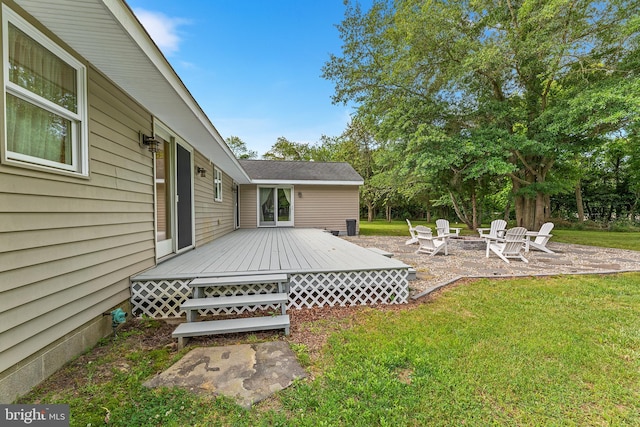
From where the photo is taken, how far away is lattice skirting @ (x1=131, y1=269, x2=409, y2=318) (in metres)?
3.23

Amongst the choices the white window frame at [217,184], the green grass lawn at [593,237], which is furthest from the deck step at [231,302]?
the green grass lawn at [593,237]

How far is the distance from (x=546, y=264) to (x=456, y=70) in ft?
22.5

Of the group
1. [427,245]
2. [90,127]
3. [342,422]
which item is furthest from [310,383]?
[427,245]

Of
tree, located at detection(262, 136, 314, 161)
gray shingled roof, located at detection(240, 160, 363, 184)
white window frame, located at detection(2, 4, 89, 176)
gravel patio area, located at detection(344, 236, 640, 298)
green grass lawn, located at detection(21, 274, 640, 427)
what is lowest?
green grass lawn, located at detection(21, 274, 640, 427)

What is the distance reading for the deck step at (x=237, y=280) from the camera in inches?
120

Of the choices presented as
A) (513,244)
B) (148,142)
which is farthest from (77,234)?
(513,244)

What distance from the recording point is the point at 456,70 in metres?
9.19

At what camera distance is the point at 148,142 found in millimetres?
3643

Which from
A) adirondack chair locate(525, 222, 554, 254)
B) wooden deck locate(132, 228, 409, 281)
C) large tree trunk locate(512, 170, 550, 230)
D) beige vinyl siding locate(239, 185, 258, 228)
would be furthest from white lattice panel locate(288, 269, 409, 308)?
large tree trunk locate(512, 170, 550, 230)

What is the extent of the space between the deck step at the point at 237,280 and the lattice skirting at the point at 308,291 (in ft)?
0.68

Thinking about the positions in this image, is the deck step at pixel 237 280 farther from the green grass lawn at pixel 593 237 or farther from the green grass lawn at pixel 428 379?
the green grass lawn at pixel 593 237

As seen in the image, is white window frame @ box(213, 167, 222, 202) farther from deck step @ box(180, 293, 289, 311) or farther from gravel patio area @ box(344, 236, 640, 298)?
gravel patio area @ box(344, 236, 640, 298)

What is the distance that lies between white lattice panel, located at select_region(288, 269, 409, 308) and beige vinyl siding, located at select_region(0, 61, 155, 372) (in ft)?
6.66

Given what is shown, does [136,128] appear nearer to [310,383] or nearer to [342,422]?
[310,383]
